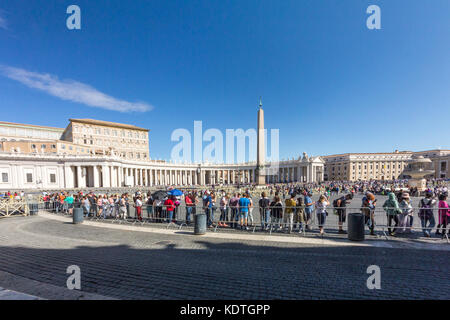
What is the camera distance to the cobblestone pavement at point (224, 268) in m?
4.08

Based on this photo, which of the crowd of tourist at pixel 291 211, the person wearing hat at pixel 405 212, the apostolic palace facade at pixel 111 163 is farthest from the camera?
the apostolic palace facade at pixel 111 163

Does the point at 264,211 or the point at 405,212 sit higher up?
the point at 405,212

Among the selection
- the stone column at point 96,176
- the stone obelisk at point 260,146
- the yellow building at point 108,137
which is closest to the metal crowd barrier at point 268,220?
the stone obelisk at point 260,146

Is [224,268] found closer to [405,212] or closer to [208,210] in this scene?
[208,210]

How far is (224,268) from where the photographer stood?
17.0 feet

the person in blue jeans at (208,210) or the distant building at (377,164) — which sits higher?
the person in blue jeans at (208,210)

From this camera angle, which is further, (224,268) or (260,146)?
(260,146)

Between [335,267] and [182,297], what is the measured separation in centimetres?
396

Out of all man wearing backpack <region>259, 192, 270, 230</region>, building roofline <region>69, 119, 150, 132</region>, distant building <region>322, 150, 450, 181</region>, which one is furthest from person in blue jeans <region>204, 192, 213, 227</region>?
distant building <region>322, 150, 450, 181</region>

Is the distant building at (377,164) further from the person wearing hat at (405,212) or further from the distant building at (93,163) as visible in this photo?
the person wearing hat at (405,212)

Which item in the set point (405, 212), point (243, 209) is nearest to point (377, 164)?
point (405, 212)

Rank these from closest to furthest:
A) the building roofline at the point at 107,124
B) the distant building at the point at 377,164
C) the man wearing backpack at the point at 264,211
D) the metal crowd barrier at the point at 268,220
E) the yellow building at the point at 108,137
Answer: the metal crowd barrier at the point at 268,220, the man wearing backpack at the point at 264,211, the yellow building at the point at 108,137, the building roofline at the point at 107,124, the distant building at the point at 377,164

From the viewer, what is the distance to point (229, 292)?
408cm
